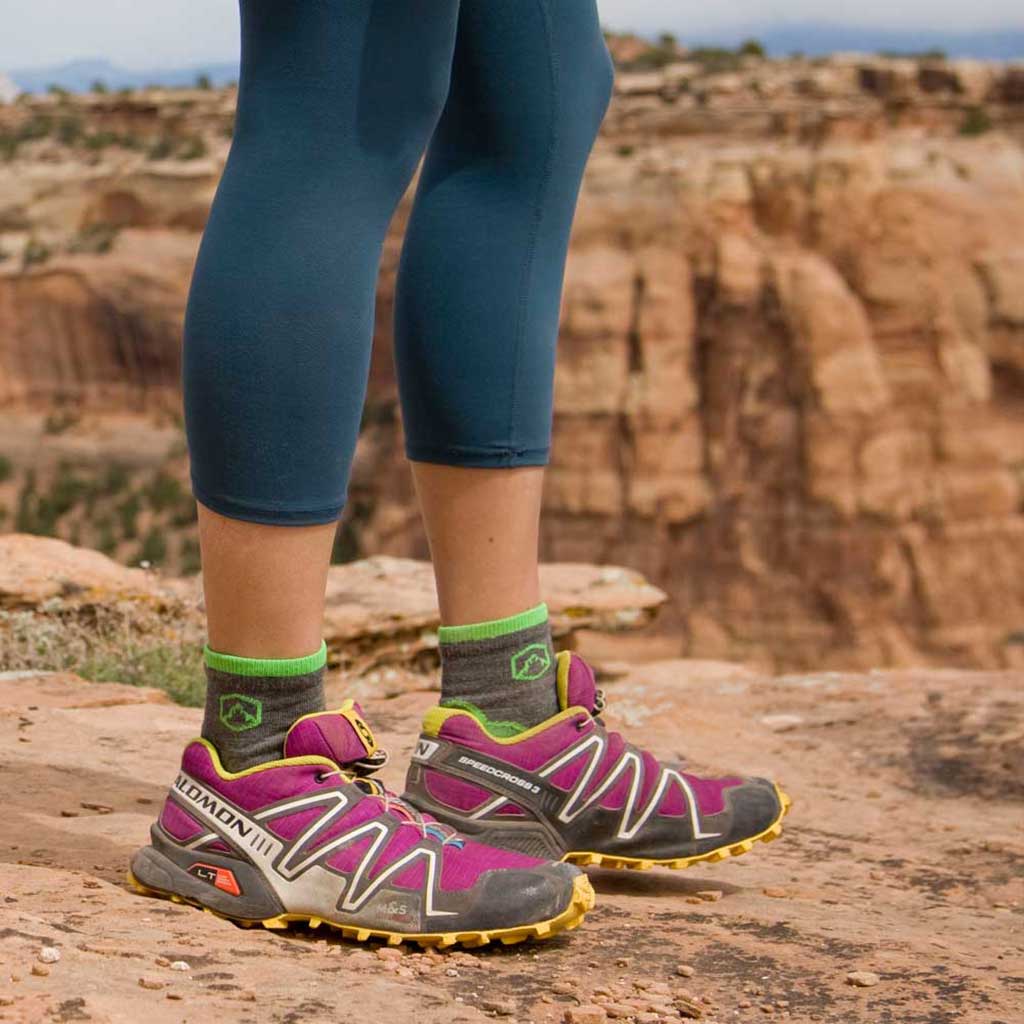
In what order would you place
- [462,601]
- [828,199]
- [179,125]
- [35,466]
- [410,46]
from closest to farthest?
[410,46] → [462,601] → [828,199] → [35,466] → [179,125]

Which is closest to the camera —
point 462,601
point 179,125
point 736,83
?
point 462,601

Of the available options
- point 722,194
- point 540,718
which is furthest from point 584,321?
point 540,718

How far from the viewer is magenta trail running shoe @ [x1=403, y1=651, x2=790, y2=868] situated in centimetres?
140

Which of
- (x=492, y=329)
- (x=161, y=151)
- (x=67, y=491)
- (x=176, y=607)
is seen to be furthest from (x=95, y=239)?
(x=492, y=329)

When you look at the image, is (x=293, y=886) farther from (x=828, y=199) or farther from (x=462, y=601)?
(x=828, y=199)

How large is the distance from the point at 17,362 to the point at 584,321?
8941 millimetres

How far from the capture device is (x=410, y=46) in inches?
45.8

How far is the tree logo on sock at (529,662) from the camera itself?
1396mm

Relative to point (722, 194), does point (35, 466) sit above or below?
below

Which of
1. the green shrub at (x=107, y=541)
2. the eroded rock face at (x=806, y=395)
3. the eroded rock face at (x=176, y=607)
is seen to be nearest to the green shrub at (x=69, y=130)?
the green shrub at (x=107, y=541)

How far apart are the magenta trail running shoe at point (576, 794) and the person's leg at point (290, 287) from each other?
0.27 meters

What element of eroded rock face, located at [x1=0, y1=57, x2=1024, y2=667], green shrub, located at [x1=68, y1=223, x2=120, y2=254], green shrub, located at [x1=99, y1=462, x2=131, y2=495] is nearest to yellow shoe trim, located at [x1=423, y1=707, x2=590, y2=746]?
eroded rock face, located at [x1=0, y1=57, x2=1024, y2=667]

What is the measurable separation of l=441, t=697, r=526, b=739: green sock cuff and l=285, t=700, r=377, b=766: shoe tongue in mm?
139

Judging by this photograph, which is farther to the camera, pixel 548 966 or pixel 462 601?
pixel 462 601
